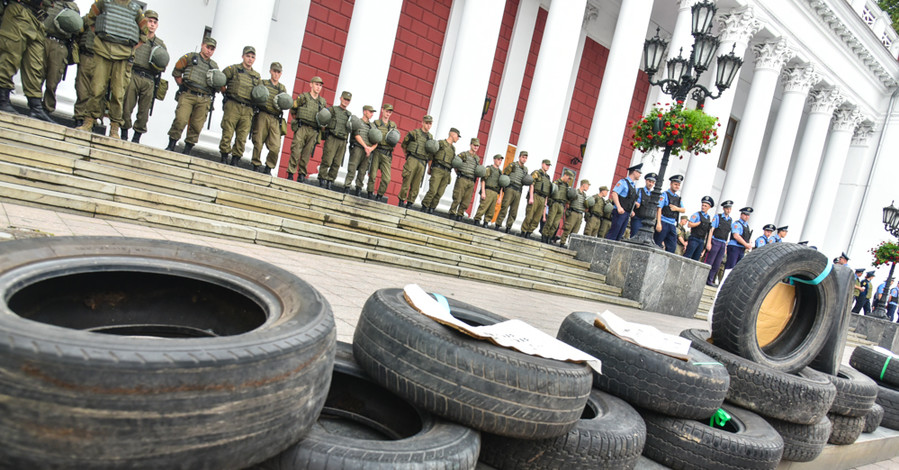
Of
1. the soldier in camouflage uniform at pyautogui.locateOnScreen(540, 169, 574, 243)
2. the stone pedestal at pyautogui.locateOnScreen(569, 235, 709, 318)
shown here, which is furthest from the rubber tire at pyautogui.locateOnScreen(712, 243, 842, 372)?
the soldier in camouflage uniform at pyautogui.locateOnScreen(540, 169, 574, 243)

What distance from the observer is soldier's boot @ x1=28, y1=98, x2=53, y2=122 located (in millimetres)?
7266

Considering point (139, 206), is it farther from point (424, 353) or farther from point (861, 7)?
point (861, 7)

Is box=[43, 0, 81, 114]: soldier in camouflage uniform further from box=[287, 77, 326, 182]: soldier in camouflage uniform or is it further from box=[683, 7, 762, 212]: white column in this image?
box=[683, 7, 762, 212]: white column

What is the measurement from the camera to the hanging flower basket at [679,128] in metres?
9.52

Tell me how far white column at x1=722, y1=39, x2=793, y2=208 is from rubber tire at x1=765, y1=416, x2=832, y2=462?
1754cm

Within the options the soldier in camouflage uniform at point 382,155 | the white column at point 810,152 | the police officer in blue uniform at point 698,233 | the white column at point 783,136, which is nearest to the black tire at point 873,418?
the soldier in camouflage uniform at point 382,155

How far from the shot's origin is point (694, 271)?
35.1 feet

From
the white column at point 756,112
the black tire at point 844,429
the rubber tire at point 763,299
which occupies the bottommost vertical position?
the black tire at point 844,429

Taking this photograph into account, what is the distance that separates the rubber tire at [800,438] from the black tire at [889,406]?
2.36 meters

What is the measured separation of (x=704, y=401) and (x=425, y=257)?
19.3 feet

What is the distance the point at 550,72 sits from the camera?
526 inches

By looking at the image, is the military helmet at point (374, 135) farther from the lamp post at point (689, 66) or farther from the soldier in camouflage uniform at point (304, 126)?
the lamp post at point (689, 66)

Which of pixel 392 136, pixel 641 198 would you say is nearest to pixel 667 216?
pixel 641 198

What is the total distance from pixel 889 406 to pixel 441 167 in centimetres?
804
